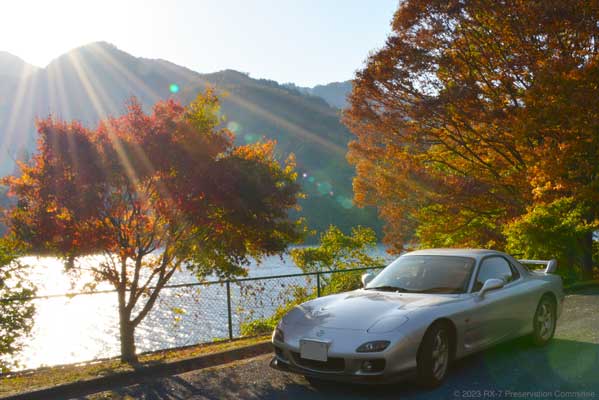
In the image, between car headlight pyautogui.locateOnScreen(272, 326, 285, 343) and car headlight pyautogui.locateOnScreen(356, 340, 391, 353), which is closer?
car headlight pyautogui.locateOnScreen(356, 340, 391, 353)

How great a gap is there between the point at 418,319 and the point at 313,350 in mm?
1096

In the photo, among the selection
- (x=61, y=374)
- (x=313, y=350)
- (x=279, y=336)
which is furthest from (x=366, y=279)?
(x=61, y=374)

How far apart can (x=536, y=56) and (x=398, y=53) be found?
387 centimetres

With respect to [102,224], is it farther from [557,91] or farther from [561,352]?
[557,91]

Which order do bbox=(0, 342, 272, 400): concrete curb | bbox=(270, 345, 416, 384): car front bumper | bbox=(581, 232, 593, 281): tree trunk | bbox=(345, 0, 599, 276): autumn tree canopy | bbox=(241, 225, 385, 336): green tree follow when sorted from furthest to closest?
bbox=(581, 232, 593, 281): tree trunk → bbox=(241, 225, 385, 336): green tree → bbox=(345, 0, 599, 276): autumn tree canopy → bbox=(0, 342, 272, 400): concrete curb → bbox=(270, 345, 416, 384): car front bumper

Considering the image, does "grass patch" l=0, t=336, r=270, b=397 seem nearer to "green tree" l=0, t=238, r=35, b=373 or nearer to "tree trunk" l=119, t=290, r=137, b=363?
"tree trunk" l=119, t=290, r=137, b=363

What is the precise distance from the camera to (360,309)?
5.75 meters

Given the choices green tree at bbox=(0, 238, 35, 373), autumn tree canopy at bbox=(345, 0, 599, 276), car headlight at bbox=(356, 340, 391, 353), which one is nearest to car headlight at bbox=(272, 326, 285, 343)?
car headlight at bbox=(356, 340, 391, 353)

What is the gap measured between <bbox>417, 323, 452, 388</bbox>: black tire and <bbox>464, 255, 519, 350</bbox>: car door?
39 centimetres

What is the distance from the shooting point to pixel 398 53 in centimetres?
1633

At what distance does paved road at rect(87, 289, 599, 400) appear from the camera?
17.5 ft

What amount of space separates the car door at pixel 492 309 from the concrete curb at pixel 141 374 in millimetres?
3196

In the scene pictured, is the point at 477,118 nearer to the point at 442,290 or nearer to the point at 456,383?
the point at 442,290

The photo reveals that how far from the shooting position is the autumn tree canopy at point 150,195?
712 centimetres
